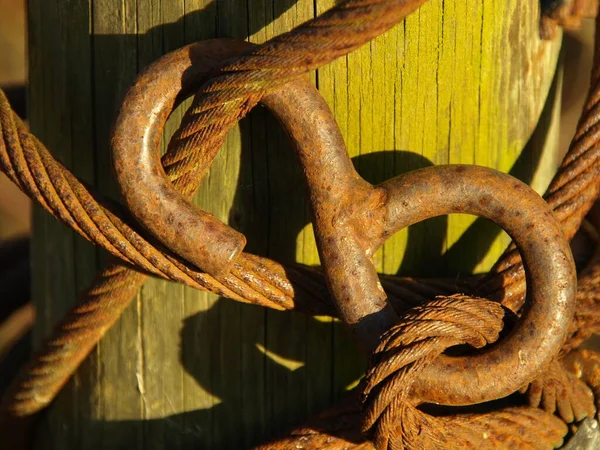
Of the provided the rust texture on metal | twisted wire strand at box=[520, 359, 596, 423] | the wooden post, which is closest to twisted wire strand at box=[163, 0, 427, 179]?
the rust texture on metal

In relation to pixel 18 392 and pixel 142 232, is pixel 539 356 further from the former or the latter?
pixel 18 392

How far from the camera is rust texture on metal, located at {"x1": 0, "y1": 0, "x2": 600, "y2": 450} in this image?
1.21 m

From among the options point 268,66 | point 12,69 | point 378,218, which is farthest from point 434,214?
point 12,69

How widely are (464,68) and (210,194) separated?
53 cm

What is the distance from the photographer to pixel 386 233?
1320mm

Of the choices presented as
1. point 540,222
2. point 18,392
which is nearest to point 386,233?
point 540,222

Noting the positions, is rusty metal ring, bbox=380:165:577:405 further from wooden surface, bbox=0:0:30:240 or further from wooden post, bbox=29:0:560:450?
wooden surface, bbox=0:0:30:240

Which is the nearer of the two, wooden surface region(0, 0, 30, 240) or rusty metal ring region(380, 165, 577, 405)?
rusty metal ring region(380, 165, 577, 405)

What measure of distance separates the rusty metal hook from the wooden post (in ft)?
0.40

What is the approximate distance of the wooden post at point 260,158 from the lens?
1.38 metres

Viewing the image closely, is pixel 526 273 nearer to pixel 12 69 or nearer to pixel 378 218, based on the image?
pixel 378 218

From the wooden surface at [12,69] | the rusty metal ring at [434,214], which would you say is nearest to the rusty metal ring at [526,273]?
the rusty metal ring at [434,214]

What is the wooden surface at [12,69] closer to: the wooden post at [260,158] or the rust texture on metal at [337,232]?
the wooden post at [260,158]

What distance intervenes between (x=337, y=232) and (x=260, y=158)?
8.6 inches
